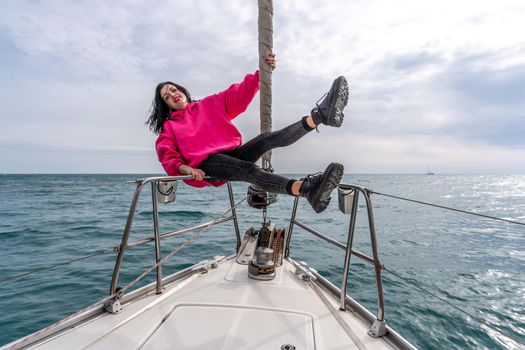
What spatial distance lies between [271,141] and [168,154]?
41.6 inches

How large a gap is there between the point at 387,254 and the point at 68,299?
693 centimetres

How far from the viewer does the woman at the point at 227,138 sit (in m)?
2.26

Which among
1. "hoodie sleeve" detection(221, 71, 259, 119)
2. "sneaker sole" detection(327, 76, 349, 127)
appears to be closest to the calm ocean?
"hoodie sleeve" detection(221, 71, 259, 119)

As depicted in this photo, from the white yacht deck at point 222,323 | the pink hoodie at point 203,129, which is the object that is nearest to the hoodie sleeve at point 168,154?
the pink hoodie at point 203,129

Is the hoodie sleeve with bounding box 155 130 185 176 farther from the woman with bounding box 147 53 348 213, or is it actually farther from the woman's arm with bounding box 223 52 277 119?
the woman's arm with bounding box 223 52 277 119

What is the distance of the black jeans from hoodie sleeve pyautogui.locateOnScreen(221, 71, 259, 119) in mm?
524

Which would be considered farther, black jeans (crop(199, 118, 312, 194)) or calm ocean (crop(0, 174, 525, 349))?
calm ocean (crop(0, 174, 525, 349))

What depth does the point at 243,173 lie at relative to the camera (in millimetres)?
2592

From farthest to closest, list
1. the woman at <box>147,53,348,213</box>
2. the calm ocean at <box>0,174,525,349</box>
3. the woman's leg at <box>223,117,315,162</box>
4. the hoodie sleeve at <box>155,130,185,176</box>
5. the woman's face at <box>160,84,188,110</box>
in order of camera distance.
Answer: the calm ocean at <box>0,174,525,349</box>, the woman's face at <box>160,84,188,110</box>, the hoodie sleeve at <box>155,130,185,176</box>, the woman's leg at <box>223,117,315,162</box>, the woman at <box>147,53,348,213</box>

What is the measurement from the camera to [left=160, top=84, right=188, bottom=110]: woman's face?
11.4ft

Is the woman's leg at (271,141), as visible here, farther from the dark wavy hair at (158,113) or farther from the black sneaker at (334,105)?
the dark wavy hair at (158,113)

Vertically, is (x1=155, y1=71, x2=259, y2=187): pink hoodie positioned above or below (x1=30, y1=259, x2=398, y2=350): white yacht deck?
above

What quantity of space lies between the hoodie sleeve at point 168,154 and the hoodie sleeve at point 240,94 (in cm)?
74

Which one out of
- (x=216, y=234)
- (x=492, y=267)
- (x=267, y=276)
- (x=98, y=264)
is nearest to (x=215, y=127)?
(x=267, y=276)
